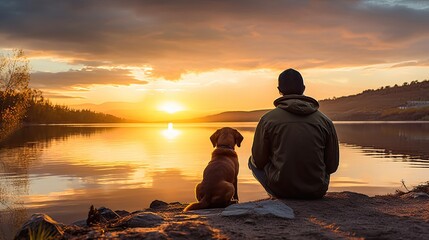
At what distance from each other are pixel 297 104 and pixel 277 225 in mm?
2339

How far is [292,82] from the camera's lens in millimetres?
8195

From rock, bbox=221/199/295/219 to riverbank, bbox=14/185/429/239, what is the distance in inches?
1.9

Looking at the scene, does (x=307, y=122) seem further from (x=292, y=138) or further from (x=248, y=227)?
(x=248, y=227)

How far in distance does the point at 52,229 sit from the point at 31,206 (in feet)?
24.7

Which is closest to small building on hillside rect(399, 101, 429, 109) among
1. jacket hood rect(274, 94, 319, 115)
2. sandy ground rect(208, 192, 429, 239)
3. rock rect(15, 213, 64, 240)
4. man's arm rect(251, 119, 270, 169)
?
sandy ground rect(208, 192, 429, 239)

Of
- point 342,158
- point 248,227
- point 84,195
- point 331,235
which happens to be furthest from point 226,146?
point 342,158

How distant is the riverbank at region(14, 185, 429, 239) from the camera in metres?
5.62

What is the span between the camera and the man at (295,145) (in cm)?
771

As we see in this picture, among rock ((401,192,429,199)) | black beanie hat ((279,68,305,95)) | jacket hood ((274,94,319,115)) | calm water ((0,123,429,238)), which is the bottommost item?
calm water ((0,123,429,238))

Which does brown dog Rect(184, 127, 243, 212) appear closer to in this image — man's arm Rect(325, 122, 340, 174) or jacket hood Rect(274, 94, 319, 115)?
jacket hood Rect(274, 94, 319, 115)

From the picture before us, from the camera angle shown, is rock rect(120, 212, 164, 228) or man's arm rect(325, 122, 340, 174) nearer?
A: rock rect(120, 212, 164, 228)

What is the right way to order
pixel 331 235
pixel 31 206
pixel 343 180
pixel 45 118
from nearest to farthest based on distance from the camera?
pixel 331 235, pixel 31 206, pixel 343 180, pixel 45 118

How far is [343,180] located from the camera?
17.8 metres

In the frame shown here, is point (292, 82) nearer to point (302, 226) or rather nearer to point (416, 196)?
point (302, 226)
